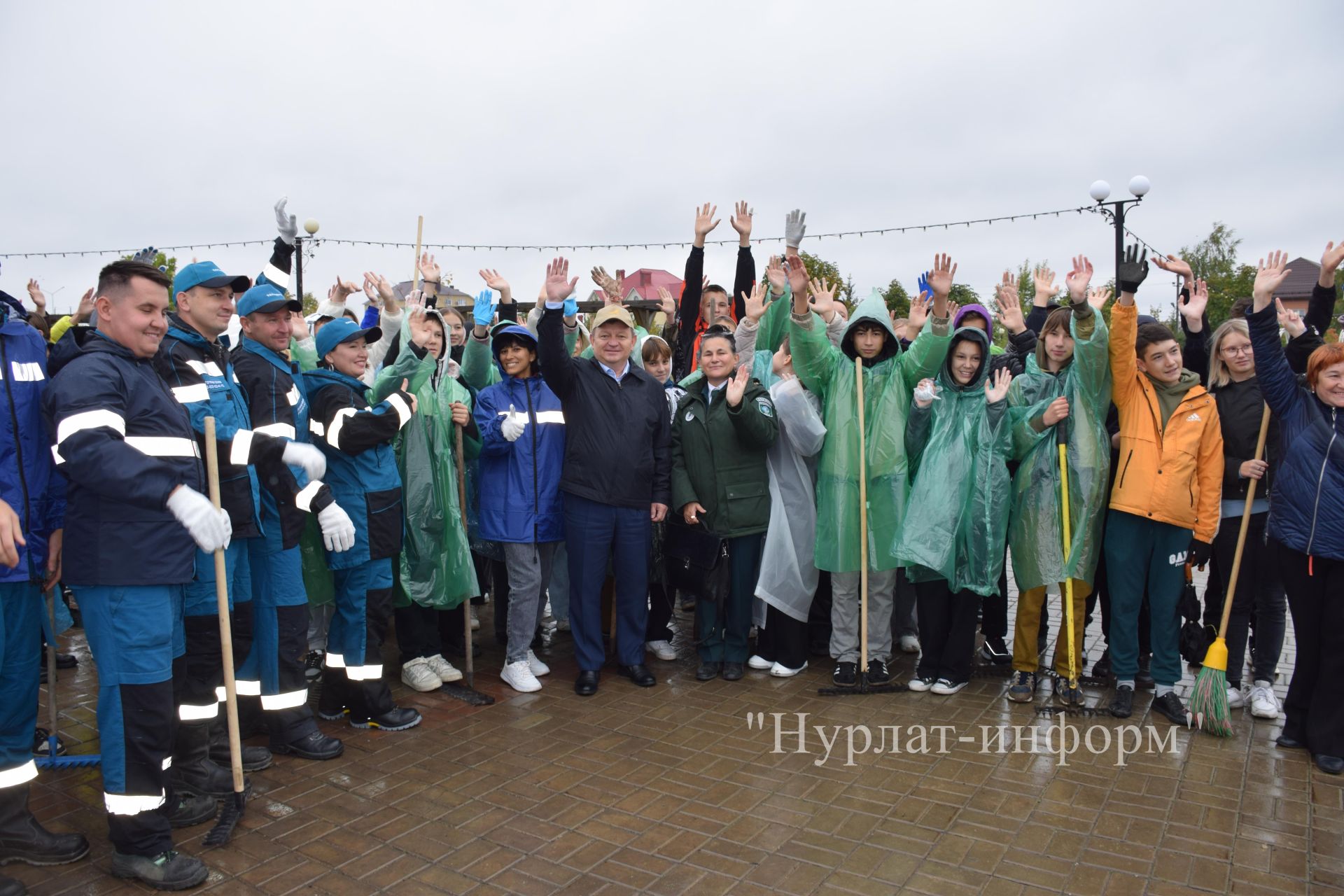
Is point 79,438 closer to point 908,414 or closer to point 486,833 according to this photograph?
point 486,833

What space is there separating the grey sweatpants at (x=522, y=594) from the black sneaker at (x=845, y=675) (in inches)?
72.1

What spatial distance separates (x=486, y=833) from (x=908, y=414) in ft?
10.7

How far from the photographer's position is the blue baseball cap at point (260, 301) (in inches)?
165

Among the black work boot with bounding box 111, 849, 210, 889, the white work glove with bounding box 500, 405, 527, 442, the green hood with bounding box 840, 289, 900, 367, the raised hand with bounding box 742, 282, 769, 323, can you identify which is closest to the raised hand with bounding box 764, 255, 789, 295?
the raised hand with bounding box 742, 282, 769, 323

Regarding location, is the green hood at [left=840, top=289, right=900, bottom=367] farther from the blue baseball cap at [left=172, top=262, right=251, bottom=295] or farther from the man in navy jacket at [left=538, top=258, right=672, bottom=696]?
the blue baseball cap at [left=172, top=262, right=251, bottom=295]

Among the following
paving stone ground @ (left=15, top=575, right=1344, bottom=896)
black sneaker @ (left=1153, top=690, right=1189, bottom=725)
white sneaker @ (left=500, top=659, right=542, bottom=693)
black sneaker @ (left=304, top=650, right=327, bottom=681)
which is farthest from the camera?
black sneaker @ (left=304, top=650, right=327, bottom=681)

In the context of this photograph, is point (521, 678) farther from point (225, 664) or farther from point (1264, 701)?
point (1264, 701)

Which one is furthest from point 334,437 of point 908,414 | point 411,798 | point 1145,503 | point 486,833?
point 1145,503

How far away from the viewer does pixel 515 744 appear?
4.47m

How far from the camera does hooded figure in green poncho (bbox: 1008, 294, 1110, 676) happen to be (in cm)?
487

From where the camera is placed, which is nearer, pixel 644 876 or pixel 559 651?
pixel 644 876

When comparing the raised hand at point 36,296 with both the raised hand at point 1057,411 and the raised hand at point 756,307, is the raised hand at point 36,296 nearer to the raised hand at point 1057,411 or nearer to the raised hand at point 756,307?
the raised hand at point 756,307

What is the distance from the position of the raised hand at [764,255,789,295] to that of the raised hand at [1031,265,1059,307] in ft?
5.20

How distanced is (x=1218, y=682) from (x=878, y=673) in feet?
5.70
